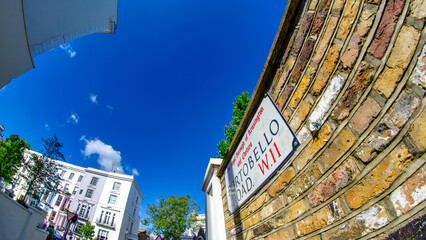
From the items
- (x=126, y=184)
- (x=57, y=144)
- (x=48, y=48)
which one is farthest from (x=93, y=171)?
(x=48, y=48)

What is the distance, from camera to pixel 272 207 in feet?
5.14

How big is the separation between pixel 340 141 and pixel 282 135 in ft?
1.71

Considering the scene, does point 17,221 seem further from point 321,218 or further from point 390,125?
point 390,125

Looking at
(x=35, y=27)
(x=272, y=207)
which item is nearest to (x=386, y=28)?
(x=272, y=207)

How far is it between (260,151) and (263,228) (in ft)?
2.49

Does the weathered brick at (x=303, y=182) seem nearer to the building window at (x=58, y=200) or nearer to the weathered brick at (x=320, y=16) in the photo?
the weathered brick at (x=320, y=16)

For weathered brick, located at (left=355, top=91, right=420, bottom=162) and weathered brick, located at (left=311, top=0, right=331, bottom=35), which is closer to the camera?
weathered brick, located at (left=355, top=91, right=420, bottom=162)

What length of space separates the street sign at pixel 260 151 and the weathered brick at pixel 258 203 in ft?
0.28

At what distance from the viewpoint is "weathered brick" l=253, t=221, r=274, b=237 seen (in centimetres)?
157

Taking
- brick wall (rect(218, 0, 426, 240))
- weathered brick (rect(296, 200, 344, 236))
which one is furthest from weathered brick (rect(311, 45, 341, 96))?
weathered brick (rect(296, 200, 344, 236))

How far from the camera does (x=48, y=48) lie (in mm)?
6387

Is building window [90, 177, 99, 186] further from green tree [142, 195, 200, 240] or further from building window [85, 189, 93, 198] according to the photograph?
green tree [142, 195, 200, 240]

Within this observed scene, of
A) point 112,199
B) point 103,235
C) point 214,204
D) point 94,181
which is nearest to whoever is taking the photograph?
point 214,204

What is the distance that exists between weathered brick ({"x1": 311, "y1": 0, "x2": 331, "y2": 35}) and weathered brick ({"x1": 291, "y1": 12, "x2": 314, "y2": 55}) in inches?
2.5
